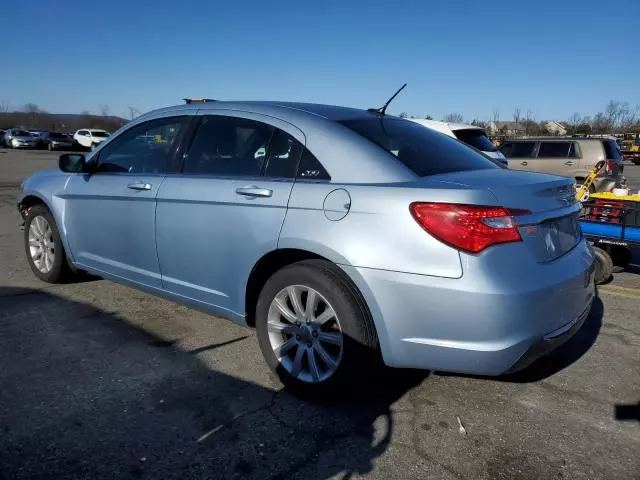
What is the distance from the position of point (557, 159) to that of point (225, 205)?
40.9 ft

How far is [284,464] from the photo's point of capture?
7.85ft

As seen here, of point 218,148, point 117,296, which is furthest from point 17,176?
point 218,148

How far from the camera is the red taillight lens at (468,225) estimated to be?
95.1 inches

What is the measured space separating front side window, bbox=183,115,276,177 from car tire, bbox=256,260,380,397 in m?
0.77

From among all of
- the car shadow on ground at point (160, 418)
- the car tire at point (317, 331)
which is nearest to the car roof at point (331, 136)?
the car tire at point (317, 331)

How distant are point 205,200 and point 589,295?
234 centimetres

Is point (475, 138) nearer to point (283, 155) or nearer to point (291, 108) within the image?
point (291, 108)

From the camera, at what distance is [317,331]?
2879mm

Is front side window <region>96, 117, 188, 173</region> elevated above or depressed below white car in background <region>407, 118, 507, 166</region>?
above

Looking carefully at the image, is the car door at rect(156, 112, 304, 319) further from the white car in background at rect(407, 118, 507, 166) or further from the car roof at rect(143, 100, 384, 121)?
the white car in background at rect(407, 118, 507, 166)

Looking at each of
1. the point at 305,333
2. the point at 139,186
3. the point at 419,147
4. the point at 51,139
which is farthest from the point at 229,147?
the point at 51,139

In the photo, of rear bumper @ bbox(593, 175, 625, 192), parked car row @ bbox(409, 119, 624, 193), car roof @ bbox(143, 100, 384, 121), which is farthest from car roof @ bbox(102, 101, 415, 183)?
rear bumper @ bbox(593, 175, 625, 192)

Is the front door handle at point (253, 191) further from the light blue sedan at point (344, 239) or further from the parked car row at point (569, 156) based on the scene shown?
the parked car row at point (569, 156)

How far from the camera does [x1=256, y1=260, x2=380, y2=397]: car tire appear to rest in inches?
105
